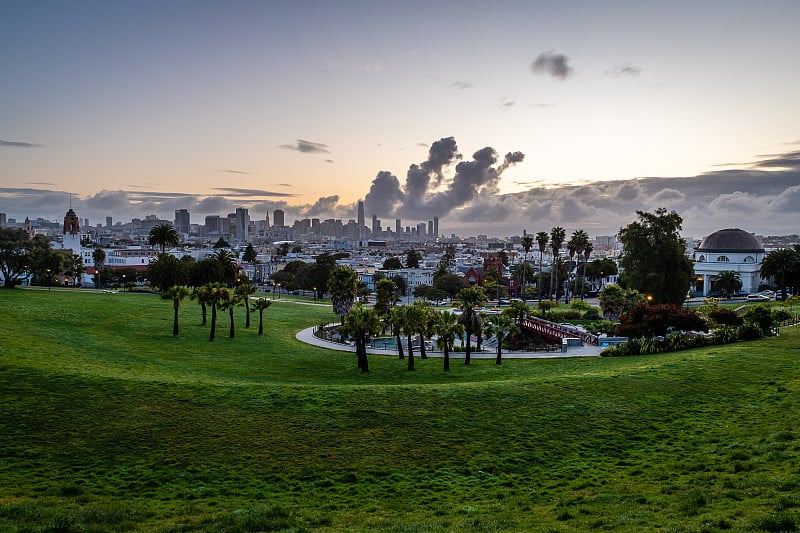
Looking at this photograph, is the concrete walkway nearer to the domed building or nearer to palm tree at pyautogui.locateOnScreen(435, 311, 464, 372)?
palm tree at pyautogui.locateOnScreen(435, 311, 464, 372)

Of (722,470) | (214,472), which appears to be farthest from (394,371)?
(722,470)

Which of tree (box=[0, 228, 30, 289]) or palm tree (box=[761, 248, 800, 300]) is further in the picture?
palm tree (box=[761, 248, 800, 300])

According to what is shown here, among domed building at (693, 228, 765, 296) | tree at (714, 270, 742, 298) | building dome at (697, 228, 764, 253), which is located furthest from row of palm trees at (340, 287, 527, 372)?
building dome at (697, 228, 764, 253)

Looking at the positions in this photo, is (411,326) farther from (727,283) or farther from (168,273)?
(727,283)

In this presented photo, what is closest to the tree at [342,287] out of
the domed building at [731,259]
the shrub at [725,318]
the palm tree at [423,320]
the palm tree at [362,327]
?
the palm tree at [423,320]

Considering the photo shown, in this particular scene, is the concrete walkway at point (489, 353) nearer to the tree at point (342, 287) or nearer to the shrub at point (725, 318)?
the tree at point (342, 287)

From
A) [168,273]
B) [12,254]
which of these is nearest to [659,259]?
[168,273]

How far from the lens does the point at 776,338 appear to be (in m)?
37.7

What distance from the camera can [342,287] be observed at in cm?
6034

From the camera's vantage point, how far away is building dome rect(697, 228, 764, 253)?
390 feet

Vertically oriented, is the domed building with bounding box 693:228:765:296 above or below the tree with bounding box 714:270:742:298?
above

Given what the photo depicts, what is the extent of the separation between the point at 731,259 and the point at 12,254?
133 metres

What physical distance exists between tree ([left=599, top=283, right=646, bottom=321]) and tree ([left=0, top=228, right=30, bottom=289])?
247ft

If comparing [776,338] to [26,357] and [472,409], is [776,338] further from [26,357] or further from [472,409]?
[26,357]
